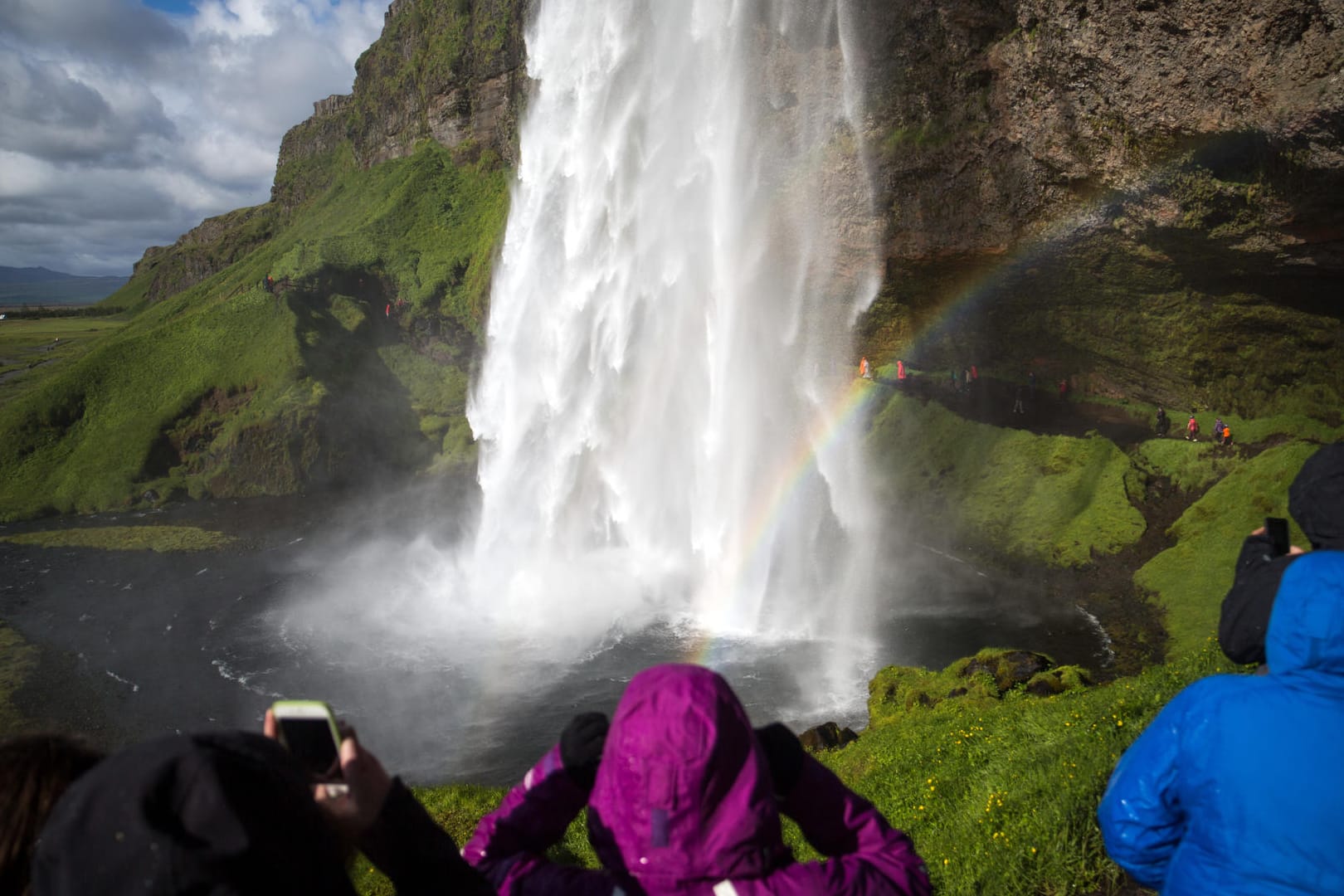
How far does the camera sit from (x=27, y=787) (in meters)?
1.75

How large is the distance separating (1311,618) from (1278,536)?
1.02 meters

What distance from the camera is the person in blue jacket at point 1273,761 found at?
7.73ft

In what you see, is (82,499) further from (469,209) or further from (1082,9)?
(1082,9)

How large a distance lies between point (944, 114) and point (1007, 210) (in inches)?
129

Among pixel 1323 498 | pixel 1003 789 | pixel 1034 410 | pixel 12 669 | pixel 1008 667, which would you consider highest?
pixel 1034 410

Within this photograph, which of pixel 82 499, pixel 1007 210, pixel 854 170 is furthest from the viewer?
pixel 82 499

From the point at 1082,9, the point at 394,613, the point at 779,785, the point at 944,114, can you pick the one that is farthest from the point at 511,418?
the point at 779,785

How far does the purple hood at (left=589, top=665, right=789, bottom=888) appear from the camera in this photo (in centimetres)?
213

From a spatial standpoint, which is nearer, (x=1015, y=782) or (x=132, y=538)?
(x=1015, y=782)

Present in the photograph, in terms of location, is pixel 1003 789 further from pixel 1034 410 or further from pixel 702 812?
pixel 1034 410

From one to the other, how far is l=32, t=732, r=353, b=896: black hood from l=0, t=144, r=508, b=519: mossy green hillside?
149ft

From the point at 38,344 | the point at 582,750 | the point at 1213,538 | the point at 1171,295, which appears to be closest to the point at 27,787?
the point at 582,750

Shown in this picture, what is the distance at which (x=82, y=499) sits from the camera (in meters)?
42.1

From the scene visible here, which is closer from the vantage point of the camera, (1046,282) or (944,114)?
(944,114)
